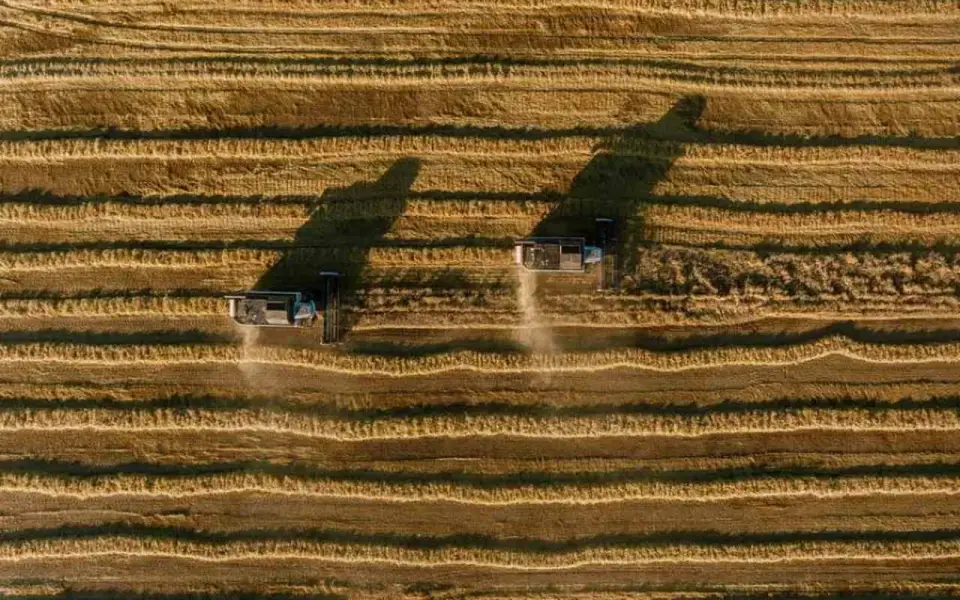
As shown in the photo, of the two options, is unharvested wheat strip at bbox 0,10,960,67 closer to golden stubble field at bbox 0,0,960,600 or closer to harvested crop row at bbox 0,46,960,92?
golden stubble field at bbox 0,0,960,600

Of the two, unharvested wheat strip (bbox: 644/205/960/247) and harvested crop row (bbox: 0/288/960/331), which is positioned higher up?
unharvested wheat strip (bbox: 644/205/960/247)

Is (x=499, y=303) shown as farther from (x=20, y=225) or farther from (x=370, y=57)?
(x=20, y=225)

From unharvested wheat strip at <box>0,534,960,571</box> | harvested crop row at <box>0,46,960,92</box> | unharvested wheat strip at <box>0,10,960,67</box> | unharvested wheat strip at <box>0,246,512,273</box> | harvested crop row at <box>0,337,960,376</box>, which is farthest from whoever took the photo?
unharvested wheat strip at <box>0,10,960,67</box>

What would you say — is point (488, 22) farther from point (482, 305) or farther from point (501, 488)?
point (501, 488)

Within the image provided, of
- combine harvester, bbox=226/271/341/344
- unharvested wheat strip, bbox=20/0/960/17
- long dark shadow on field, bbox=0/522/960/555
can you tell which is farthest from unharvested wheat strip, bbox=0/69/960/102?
long dark shadow on field, bbox=0/522/960/555

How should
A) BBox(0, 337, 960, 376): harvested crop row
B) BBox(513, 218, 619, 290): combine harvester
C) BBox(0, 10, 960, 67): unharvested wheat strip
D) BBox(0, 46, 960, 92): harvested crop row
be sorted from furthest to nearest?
BBox(0, 10, 960, 67): unharvested wheat strip
BBox(0, 46, 960, 92): harvested crop row
BBox(0, 337, 960, 376): harvested crop row
BBox(513, 218, 619, 290): combine harvester

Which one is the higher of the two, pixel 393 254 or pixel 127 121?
pixel 127 121

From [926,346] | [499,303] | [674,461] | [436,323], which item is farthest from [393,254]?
[926,346]

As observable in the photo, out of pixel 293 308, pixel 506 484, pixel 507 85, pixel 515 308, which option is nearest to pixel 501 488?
pixel 506 484
